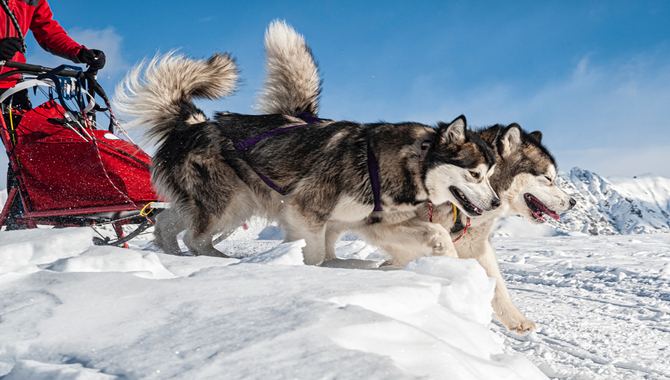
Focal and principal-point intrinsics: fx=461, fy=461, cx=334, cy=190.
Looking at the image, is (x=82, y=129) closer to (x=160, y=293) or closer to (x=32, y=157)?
(x=32, y=157)

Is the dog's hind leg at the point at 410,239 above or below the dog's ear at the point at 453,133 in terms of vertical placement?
below

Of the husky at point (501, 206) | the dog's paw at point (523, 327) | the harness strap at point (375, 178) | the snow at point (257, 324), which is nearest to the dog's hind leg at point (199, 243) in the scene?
the husky at point (501, 206)

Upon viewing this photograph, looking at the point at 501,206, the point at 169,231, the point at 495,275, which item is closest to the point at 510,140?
the point at 501,206

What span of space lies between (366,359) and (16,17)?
4.28 meters

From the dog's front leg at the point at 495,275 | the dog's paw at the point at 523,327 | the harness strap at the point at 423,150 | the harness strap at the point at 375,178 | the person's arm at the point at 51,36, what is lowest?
the dog's paw at the point at 523,327

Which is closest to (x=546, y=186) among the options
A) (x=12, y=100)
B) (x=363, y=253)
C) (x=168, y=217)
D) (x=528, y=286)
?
(x=528, y=286)

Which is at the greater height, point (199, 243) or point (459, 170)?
point (459, 170)

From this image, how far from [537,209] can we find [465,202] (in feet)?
3.18

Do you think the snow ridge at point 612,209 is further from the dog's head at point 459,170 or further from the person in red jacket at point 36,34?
the person in red jacket at point 36,34

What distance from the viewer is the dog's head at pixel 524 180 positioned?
12.3ft

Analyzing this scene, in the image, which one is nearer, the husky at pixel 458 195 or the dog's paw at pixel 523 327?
the dog's paw at pixel 523 327

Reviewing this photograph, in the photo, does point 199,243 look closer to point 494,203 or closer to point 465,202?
point 465,202

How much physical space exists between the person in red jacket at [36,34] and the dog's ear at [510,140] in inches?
133

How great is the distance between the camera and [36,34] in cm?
412
